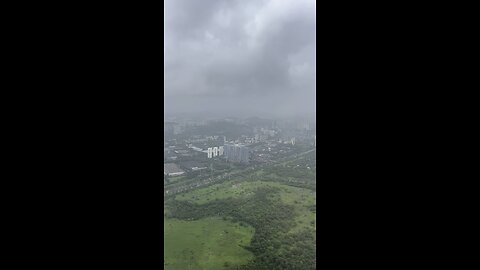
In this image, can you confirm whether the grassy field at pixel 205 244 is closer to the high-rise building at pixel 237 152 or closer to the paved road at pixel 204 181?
the paved road at pixel 204 181

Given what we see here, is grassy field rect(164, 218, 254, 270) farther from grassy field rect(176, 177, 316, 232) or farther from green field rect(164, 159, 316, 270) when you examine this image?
grassy field rect(176, 177, 316, 232)

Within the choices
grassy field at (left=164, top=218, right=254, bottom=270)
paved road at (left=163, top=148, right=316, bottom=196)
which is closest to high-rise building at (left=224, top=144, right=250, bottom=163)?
paved road at (left=163, top=148, right=316, bottom=196)

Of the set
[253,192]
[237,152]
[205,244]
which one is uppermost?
[237,152]

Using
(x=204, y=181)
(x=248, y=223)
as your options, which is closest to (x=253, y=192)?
(x=248, y=223)

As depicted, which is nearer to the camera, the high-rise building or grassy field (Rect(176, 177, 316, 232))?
grassy field (Rect(176, 177, 316, 232))

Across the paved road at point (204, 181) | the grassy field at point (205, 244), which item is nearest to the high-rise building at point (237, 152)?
the paved road at point (204, 181)

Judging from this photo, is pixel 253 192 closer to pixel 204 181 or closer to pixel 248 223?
pixel 248 223
